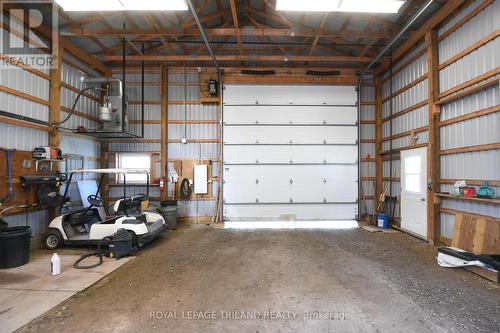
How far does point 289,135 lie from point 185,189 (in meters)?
3.56

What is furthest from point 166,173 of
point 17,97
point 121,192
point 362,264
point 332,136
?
point 362,264

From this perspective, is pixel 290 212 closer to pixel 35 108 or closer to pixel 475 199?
pixel 475 199

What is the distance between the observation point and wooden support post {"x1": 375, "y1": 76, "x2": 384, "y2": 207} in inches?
279

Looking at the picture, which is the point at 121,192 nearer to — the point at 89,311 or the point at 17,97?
the point at 17,97

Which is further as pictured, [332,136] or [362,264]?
[332,136]

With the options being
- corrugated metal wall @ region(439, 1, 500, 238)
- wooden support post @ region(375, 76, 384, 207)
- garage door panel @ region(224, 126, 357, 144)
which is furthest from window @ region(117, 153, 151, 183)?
corrugated metal wall @ region(439, 1, 500, 238)

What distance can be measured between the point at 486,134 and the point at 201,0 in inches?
259

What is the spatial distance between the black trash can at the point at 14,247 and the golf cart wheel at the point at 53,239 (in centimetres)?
76

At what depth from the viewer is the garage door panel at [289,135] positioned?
7035 millimetres

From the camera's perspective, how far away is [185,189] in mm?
6914

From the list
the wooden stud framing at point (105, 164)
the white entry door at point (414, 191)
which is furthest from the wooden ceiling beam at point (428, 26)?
the wooden stud framing at point (105, 164)

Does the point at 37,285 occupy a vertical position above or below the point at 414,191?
below

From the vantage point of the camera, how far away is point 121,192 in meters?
7.08

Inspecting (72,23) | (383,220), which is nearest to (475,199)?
(383,220)
